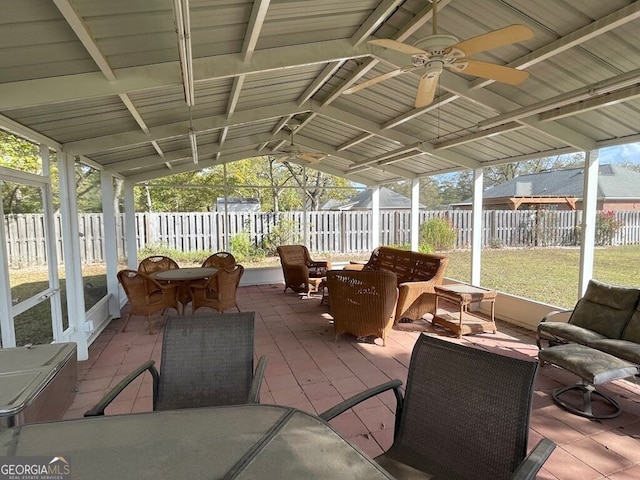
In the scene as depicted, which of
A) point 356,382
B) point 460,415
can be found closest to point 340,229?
point 356,382

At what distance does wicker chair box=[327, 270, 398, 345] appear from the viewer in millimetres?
4066

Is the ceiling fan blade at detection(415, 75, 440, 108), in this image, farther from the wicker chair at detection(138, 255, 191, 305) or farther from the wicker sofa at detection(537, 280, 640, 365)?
the wicker chair at detection(138, 255, 191, 305)

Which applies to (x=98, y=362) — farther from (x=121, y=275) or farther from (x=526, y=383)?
(x=526, y=383)

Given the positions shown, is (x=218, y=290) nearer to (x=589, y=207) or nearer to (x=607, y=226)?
(x=589, y=207)

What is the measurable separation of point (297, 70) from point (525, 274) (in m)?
6.75

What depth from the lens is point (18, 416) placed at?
1.53m

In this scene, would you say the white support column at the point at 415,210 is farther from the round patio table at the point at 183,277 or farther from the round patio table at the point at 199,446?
the round patio table at the point at 199,446

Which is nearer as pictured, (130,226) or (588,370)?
(588,370)

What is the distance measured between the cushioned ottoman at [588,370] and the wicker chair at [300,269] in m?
4.00

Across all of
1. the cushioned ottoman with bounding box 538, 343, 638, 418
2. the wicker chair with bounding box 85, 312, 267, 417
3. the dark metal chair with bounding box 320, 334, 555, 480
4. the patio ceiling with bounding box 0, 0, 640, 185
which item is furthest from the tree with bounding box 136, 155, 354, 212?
the dark metal chair with bounding box 320, 334, 555, 480

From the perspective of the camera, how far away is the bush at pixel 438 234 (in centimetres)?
871

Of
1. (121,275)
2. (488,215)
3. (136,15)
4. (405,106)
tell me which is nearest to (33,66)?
(136,15)

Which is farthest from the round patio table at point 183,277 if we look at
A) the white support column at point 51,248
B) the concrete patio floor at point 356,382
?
the white support column at point 51,248

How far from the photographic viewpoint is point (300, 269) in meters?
6.80
